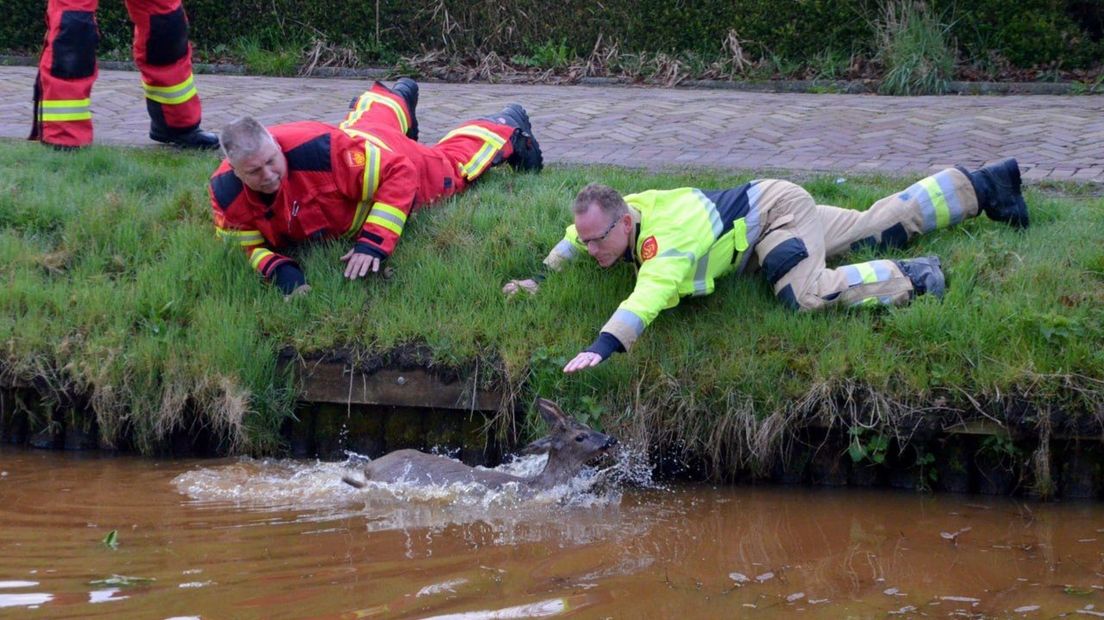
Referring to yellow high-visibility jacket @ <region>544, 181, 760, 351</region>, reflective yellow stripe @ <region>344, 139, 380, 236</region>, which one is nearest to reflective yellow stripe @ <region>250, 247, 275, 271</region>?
reflective yellow stripe @ <region>344, 139, 380, 236</region>

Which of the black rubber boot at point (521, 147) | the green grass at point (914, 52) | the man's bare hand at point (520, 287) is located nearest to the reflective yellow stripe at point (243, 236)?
the man's bare hand at point (520, 287)

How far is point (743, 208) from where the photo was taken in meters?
5.94

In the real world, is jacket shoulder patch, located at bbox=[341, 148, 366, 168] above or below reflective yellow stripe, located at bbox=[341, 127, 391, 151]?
below

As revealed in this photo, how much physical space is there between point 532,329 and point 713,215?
38.5 inches

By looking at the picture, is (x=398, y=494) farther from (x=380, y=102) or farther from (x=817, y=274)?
(x=380, y=102)

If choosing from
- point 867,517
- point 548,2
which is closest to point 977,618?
point 867,517

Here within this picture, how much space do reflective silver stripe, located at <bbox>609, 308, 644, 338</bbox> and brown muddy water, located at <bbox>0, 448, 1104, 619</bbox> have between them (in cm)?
65

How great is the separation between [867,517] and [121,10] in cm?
1068

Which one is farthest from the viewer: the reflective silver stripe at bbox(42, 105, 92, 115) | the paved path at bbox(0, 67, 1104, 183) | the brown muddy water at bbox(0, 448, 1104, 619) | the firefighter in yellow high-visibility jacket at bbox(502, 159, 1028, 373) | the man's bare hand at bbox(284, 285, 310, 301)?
the paved path at bbox(0, 67, 1104, 183)

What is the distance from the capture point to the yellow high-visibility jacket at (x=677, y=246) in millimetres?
5395

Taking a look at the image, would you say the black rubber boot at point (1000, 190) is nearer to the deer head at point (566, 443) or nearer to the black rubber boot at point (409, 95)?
the deer head at point (566, 443)

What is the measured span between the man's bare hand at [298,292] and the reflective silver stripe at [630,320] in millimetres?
1688

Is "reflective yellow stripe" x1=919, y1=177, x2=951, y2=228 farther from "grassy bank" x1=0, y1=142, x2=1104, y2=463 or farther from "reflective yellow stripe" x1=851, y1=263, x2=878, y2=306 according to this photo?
"reflective yellow stripe" x1=851, y1=263, x2=878, y2=306

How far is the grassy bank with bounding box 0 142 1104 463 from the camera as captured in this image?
5414 mm
